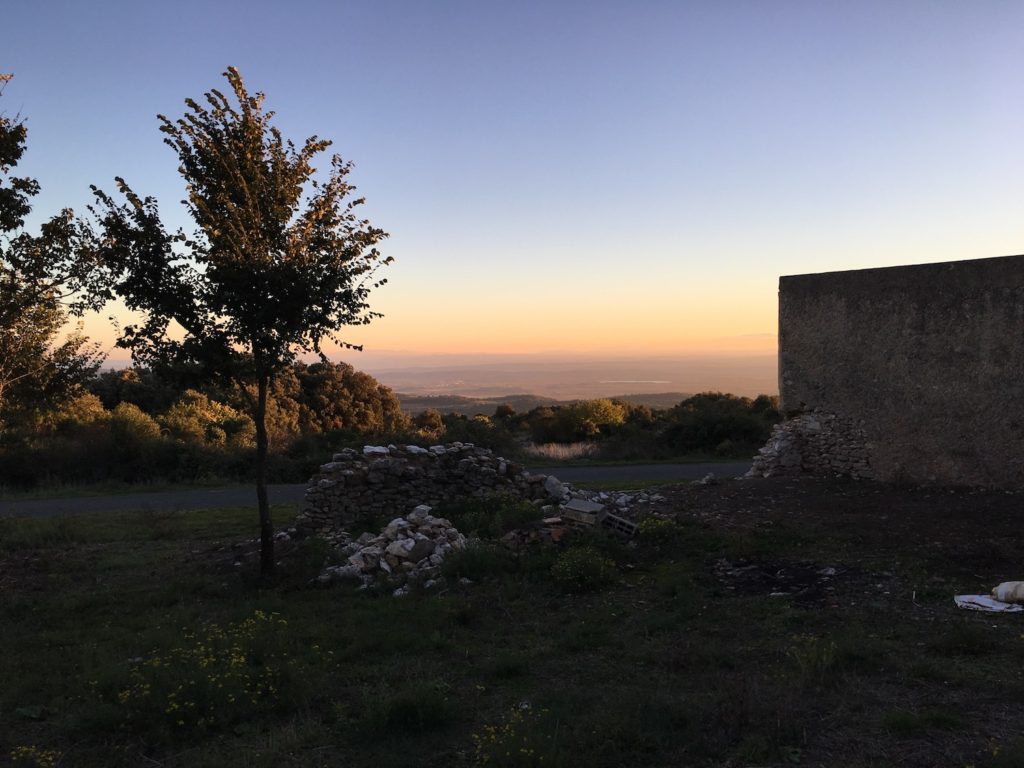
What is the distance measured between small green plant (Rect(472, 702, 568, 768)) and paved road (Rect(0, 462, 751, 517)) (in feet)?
38.6

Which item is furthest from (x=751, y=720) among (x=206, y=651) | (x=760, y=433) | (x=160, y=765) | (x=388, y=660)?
(x=760, y=433)

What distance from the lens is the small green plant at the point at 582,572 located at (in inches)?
316

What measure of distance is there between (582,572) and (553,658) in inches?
84.6

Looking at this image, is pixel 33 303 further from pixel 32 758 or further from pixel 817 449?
pixel 817 449

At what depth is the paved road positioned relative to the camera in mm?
15484

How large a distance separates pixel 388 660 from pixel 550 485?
6862 mm

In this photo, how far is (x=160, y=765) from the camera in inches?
172

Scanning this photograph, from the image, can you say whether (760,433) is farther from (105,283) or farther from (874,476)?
(105,283)

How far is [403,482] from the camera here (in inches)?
471

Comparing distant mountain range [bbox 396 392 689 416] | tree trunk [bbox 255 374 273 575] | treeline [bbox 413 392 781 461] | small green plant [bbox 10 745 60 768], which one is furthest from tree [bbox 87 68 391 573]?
distant mountain range [bbox 396 392 689 416]

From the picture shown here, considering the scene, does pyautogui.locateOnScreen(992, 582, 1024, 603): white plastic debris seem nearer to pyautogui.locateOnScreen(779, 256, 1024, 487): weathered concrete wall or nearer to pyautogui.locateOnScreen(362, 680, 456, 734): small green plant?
pyautogui.locateOnScreen(779, 256, 1024, 487): weathered concrete wall

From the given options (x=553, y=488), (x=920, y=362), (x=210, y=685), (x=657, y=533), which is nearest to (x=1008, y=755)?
(x=210, y=685)

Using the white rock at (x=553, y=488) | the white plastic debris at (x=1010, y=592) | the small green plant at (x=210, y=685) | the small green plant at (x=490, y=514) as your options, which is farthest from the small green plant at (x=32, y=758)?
the white rock at (x=553, y=488)

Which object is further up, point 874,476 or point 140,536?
point 874,476
